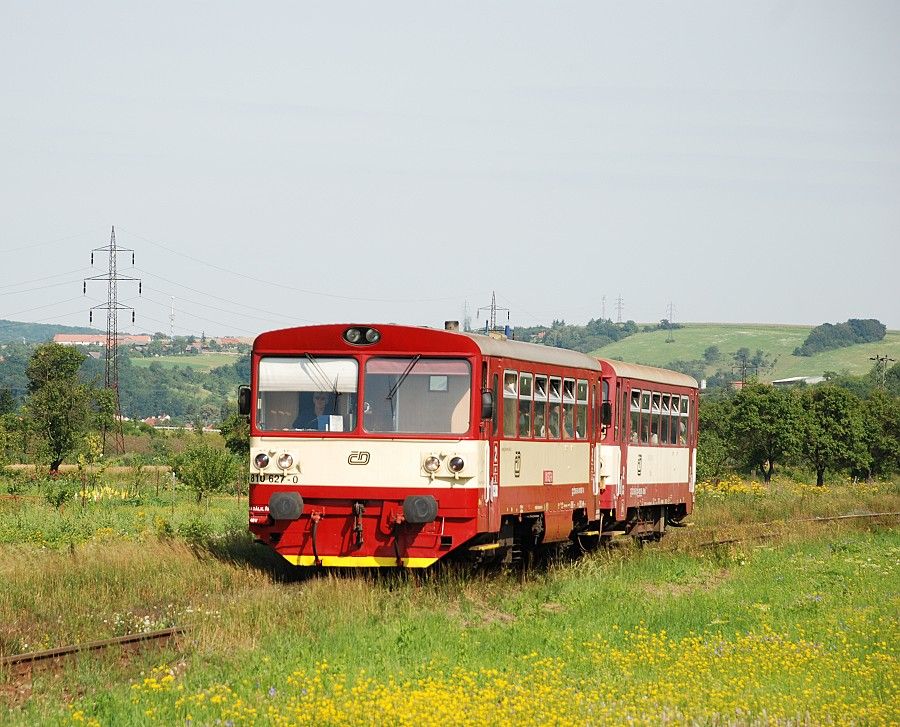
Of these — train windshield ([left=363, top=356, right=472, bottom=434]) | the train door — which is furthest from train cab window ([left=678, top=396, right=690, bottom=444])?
train windshield ([left=363, top=356, right=472, bottom=434])

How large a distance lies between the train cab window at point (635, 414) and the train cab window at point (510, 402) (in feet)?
20.3

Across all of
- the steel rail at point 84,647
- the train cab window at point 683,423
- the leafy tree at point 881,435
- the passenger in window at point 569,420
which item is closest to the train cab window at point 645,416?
the train cab window at point 683,423

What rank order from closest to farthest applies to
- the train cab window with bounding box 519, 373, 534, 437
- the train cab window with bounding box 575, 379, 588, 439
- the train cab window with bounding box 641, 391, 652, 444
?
the train cab window with bounding box 519, 373, 534, 437, the train cab window with bounding box 575, 379, 588, 439, the train cab window with bounding box 641, 391, 652, 444

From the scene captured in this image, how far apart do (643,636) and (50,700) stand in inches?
225

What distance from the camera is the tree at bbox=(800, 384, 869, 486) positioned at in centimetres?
7425

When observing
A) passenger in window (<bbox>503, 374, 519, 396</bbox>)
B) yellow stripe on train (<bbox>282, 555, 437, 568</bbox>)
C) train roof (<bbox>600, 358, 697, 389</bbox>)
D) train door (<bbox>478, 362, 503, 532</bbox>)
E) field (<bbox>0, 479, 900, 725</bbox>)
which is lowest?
field (<bbox>0, 479, 900, 725</bbox>)

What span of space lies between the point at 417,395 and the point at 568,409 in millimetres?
3913

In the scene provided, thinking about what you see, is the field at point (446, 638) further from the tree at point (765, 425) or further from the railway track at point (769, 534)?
the tree at point (765, 425)

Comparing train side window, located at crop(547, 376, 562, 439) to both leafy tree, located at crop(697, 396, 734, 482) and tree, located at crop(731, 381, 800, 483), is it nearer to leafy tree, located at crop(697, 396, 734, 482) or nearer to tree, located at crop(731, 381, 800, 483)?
leafy tree, located at crop(697, 396, 734, 482)

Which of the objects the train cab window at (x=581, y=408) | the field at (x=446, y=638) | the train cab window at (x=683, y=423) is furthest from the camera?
the train cab window at (x=683, y=423)

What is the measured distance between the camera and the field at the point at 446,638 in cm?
941

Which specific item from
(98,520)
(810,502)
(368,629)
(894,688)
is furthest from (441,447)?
(810,502)

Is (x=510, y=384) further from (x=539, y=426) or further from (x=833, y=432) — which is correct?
(x=833, y=432)

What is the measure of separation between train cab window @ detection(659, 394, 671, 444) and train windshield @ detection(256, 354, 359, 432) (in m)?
10.3
